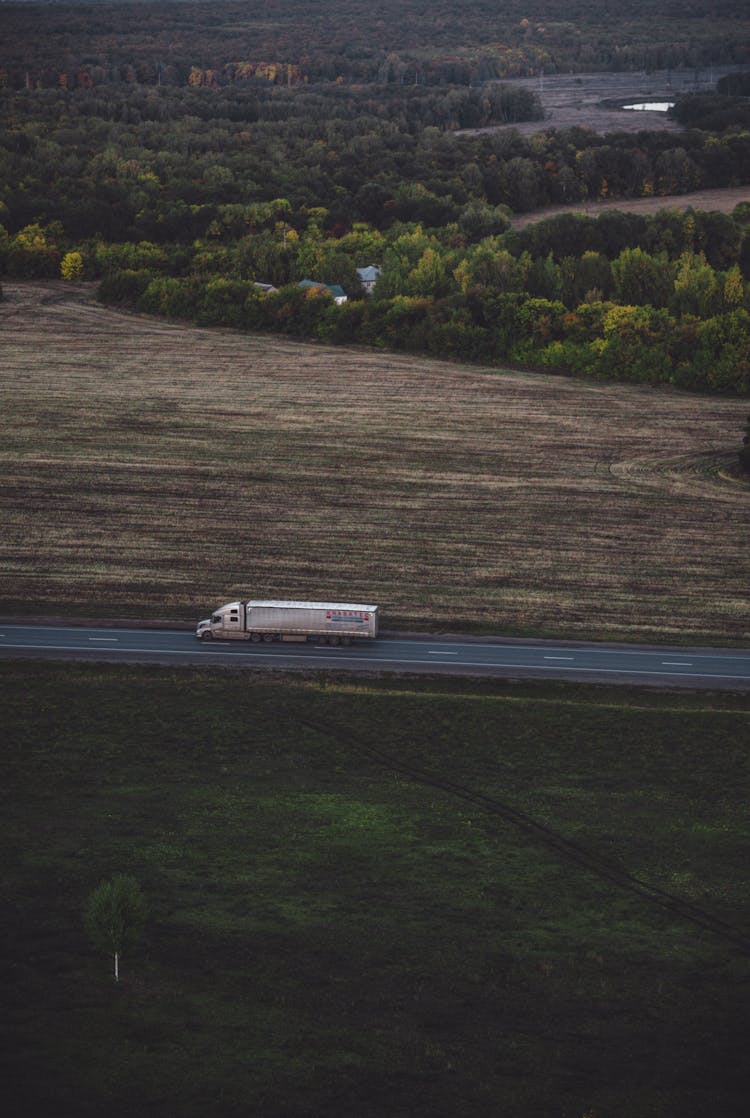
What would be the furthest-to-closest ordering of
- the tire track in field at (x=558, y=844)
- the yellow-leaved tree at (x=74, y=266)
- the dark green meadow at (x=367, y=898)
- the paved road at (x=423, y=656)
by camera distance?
the yellow-leaved tree at (x=74, y=266), the paved road at (x=423, y=656), the tire track in field at (x=558, y=844), the dark green meadow at (x=367, y=898)

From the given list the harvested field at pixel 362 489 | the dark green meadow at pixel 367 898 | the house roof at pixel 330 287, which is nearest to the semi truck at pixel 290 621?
the dark green meadow at pixel 367 898

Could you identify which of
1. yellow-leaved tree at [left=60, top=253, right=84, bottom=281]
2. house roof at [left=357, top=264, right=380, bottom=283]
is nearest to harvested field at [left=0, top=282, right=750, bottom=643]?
house roof at [left=357, top=264, right=380, bottom=283]

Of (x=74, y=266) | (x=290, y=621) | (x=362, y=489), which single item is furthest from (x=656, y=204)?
(x=290, y=621)

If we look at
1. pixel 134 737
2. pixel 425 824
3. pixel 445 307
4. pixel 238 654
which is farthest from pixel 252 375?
pixel 425 824

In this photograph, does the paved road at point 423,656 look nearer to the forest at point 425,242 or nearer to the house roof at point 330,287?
the forest at point 425,242

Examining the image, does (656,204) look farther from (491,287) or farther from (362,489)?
(362,489)

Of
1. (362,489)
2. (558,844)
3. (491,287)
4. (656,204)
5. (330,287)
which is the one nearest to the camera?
(558,844)
